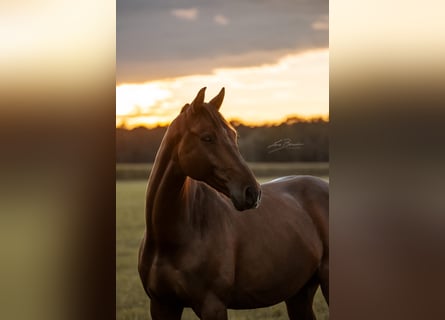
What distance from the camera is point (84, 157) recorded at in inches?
112

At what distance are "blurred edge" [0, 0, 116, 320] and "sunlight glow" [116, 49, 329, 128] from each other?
0.83 feet

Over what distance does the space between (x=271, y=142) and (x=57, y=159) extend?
856 mm

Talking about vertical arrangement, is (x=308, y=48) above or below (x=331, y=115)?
above

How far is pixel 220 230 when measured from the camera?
258cm

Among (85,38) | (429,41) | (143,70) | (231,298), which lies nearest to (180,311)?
(231,298)

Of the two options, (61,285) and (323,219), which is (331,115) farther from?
(61,285)

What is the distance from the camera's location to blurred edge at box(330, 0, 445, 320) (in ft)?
8.75

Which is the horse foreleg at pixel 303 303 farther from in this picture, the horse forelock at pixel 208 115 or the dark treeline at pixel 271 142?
the horse forelock at pixel 208 115

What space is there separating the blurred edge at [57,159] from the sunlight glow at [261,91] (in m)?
0.25

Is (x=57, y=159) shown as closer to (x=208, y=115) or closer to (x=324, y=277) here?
(x=208, y=115)

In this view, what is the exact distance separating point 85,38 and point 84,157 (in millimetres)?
473

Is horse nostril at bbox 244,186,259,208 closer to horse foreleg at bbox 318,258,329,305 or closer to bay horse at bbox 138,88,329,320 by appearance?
bay horse at bbox 138,88,329,320

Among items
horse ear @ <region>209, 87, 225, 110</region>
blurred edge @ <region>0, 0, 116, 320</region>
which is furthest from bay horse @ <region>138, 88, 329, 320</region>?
blurred edge @ <region>0, 0, 116, 320</region>

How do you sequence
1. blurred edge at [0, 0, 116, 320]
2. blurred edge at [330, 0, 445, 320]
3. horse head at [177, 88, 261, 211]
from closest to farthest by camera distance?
horse head at [177, 88, 261, 211]
blurred edge at [330, 0, 445, 320]
blurred edge at [0, 0, 116, 320]
